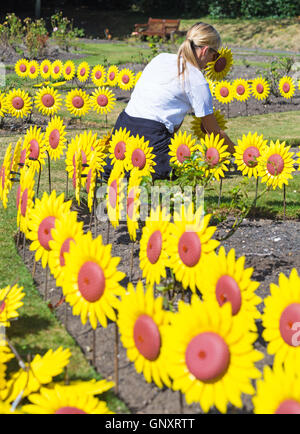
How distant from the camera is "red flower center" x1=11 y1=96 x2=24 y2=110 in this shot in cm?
755

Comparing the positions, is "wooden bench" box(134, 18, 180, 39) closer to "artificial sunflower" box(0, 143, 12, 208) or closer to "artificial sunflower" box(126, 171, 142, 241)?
"artificial sunflower" box(0, 143, 12, 208)

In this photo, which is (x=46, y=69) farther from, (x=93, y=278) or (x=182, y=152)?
(x=93, y=278)

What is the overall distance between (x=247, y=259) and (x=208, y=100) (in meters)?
1.29

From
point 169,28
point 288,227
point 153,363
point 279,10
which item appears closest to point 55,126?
point 288,227

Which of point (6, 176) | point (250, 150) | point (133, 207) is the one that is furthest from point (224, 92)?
point (133, 207)

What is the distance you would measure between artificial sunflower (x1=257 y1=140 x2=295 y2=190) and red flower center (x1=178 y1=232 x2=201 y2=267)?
200 centimetres

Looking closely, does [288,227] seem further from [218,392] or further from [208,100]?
[218,392]

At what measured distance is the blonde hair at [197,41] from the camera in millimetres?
4645

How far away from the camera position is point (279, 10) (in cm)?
3031

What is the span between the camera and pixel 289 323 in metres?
2.50

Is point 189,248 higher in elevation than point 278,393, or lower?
higher

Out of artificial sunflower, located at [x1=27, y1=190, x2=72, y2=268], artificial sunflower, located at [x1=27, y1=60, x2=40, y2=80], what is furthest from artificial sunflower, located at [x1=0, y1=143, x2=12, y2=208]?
artificial sunflower, located at [x1=27, y1=60, x2=40, y2=80]

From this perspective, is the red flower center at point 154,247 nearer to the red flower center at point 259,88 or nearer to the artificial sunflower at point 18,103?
the artificial sunflower at point 18,103

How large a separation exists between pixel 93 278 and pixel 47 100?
16.6 feet
